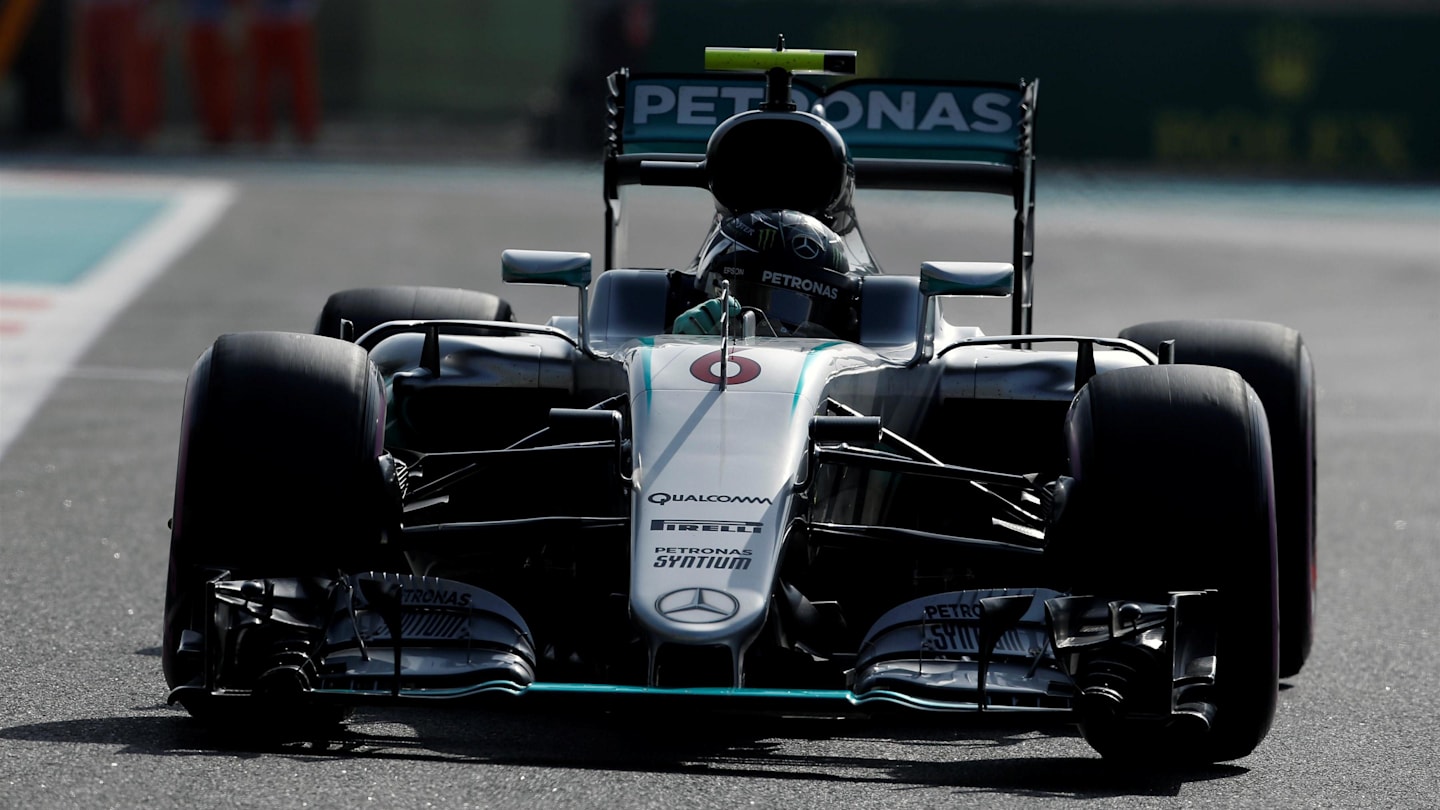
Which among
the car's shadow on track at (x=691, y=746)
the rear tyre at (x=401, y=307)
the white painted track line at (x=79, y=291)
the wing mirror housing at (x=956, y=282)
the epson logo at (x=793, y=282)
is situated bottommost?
the white painted track line at (x=79, y=291)

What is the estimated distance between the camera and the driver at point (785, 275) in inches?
264

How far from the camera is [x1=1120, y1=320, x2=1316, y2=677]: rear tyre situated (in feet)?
21.1

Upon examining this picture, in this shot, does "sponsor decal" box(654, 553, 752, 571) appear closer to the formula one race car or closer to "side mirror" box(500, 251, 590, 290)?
the formula one race car

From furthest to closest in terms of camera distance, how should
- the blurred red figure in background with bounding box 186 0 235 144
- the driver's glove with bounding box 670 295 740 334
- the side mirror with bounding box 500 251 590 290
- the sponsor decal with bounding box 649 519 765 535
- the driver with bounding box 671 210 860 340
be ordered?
1. the blurred red figure in background with bounding box 186 0 235 144
2. the driver with bounding box 671 210 860 340
3. the driver's glove with bounding box 670 295 740 334
4. the side mirror with bounding box 500 251 590 290
5. the sponsor decal with bounding box 649 519 765 535

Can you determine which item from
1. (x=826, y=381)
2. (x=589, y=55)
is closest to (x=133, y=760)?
(x=826, y=381)

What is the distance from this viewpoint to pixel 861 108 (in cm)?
845

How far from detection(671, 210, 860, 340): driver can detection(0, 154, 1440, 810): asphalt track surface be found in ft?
4.56

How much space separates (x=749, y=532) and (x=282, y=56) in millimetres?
22905

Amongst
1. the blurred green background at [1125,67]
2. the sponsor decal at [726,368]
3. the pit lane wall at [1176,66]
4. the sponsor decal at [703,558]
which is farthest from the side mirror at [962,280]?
the pit lane wall at [1176,66]

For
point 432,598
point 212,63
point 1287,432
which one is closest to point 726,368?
point 432,598

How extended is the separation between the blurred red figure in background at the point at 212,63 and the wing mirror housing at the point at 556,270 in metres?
20.7

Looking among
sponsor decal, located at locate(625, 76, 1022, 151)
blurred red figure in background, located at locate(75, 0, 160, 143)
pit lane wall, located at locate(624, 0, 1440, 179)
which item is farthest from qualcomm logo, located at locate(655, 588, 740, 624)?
blurred red figure in background, located at locate(75, 0, 160, 143)

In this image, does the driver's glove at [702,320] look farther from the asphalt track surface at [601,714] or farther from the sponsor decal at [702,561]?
the sponsor decal at [702,561]

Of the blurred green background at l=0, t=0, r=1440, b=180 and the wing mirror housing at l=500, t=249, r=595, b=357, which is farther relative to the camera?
the blurred green background at l=0, t=0, r=1440, b=180
